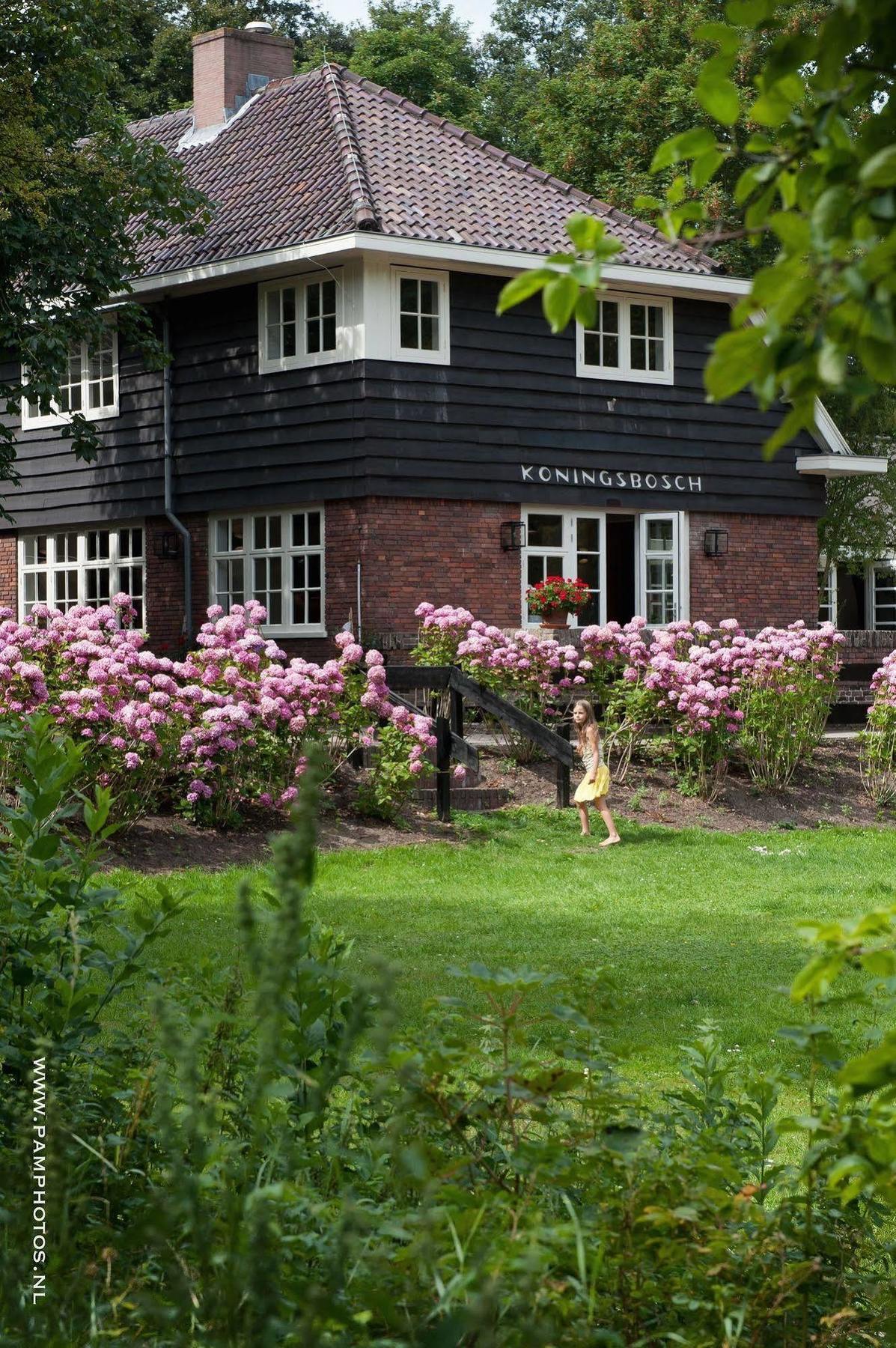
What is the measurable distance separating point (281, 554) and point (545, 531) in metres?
3.57

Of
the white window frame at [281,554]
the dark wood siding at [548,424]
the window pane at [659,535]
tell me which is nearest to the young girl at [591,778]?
the dark wood siding at [548,424]

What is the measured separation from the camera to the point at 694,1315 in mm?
2777

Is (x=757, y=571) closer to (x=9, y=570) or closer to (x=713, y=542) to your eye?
(x=713, y=542)

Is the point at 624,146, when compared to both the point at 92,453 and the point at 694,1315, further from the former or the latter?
the point at 694,1315

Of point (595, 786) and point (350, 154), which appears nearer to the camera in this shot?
point (595, 786)

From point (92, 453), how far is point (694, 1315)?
18372 millimetres

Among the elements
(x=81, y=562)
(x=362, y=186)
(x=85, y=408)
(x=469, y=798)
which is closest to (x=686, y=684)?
(x=469, y=798)

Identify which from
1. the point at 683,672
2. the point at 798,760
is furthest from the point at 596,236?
the point at 798,760

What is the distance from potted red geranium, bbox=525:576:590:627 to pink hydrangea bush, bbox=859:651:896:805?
451cm

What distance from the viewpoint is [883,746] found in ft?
55.1

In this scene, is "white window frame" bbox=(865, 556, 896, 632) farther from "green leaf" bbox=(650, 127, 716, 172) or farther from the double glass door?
"green leaf" bbox=(650, 127, 716, 172)

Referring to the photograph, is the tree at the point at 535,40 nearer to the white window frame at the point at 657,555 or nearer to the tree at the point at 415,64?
the tree at the point at 415,64

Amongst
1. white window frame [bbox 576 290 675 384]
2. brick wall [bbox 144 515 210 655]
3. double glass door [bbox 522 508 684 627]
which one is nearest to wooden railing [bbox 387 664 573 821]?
double glass door [bbox 522 508 684 627]

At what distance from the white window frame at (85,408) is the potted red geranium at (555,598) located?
7151 mm
